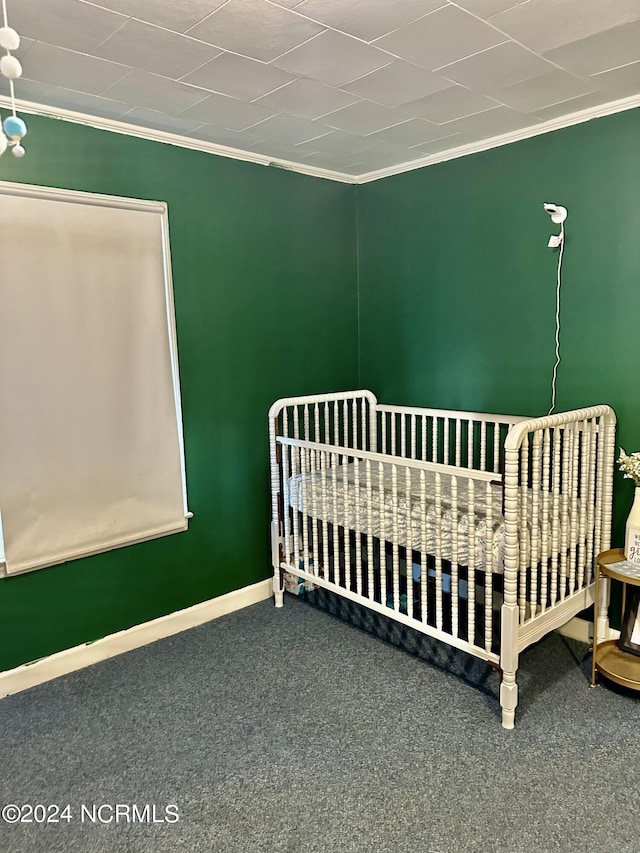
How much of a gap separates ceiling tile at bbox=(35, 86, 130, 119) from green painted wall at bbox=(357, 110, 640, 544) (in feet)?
4.92

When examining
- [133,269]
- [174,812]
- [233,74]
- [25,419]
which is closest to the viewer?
[174,812]

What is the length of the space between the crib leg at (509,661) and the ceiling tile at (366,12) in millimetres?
1854

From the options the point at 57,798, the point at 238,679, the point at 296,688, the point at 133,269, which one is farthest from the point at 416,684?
the point at 133,269

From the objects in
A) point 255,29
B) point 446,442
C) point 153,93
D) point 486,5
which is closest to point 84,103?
point 153,93

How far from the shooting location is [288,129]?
8.55ft

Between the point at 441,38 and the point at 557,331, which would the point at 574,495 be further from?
the point at 441,38

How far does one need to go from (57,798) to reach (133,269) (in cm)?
198

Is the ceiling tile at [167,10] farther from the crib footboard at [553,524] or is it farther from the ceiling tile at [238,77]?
the crib footboard at [553,524]

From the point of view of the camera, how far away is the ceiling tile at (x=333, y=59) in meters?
1.82

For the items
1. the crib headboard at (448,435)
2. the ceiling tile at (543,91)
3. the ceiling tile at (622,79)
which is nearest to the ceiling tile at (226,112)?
the ceiling tile at (543,91)

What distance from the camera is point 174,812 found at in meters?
1.81

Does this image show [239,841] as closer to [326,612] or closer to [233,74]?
[326,612]

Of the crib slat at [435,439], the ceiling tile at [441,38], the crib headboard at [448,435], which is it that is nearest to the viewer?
the ceiling tile at [441,38]

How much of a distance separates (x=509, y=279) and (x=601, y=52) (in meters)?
1.04
